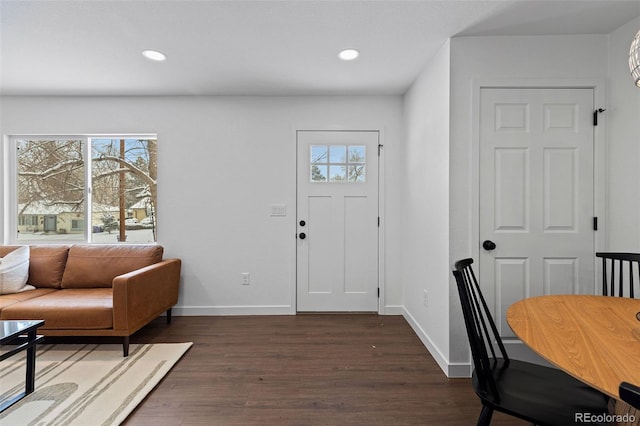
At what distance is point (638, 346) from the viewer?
106 centimetres

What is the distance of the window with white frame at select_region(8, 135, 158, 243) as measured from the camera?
3.49 metres

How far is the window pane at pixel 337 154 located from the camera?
3467mm

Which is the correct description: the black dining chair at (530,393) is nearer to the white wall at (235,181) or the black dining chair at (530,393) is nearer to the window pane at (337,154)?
the white wall at (235,181)

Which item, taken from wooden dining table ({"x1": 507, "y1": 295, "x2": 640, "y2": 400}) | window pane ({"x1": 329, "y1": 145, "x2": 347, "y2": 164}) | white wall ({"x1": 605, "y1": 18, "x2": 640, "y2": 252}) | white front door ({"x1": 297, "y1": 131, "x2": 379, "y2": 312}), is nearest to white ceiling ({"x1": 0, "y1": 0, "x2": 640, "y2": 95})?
white wall ({"x1": 605, "y1": 18, "x2": 640, "y2": 252})

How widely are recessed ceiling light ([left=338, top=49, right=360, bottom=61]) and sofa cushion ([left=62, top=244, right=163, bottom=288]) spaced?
8.42ft

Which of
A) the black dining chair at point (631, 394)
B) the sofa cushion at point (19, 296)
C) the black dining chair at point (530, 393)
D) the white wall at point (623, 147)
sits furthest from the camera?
the sofa cushion at point (19, 296)

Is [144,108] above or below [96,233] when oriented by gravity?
above

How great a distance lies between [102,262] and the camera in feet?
10.0

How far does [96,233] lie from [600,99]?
15.7 feet

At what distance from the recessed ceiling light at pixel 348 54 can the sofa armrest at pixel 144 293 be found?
2.44 metres

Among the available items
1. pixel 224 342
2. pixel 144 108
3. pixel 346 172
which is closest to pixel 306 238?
pixel 346 172

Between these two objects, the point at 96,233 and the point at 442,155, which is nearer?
the point at 442,155

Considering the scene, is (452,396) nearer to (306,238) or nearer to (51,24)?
(306,238)

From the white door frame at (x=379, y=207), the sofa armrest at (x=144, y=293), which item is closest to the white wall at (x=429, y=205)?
the white door frame at (x=379, y=207)
